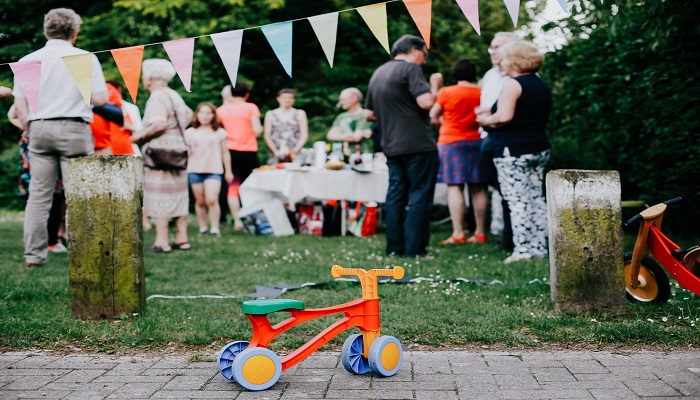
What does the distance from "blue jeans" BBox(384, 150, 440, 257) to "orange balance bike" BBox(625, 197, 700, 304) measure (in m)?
2.58

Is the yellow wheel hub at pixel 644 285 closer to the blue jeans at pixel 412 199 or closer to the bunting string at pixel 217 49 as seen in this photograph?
the bunting string at pixel 217 49

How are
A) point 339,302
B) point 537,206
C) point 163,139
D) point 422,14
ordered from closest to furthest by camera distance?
1. point 339,302
2. point 422,14
3. point 537,206
4. point 163,139

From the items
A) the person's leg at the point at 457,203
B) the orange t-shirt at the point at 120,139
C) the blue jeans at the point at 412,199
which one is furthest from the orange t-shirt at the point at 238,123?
the blue jeans at the point at 412,199

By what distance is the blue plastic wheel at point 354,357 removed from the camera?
3.38m

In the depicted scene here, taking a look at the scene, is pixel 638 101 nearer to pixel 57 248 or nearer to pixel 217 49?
pixel 217 49

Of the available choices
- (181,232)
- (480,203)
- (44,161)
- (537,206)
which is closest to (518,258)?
(537,206)

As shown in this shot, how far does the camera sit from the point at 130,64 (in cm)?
524

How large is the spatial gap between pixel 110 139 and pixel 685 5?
5.56 metres

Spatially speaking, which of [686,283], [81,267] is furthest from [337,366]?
[686,283]

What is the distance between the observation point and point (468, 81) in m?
8.09

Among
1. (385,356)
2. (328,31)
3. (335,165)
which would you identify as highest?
(328,31)

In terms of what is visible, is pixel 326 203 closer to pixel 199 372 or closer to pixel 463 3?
pixel 463 3

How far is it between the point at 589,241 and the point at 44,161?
4.55 meters

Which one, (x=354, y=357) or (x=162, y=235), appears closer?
(x=354, y=357)
